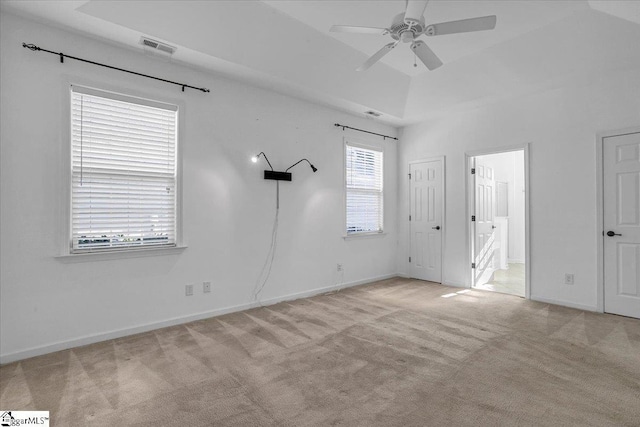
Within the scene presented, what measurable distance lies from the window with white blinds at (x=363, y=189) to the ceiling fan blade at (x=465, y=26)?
2.89 metres

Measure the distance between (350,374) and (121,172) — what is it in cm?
288

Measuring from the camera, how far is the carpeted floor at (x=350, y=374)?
206cm

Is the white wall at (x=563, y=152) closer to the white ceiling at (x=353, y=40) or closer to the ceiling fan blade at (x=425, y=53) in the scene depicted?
the white ceiling at (x=353, y=40)

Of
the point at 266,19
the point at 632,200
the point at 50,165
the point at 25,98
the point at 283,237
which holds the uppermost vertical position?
the point at 266,19

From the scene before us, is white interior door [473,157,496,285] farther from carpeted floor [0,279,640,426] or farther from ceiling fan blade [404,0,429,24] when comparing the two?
ceiling fan blade [404,0,429,24]

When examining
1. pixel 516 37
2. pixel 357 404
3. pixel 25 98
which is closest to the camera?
pixel 357 404

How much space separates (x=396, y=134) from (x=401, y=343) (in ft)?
14.1

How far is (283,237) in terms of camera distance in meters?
4.58

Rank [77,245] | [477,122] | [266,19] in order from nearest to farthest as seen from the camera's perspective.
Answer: [77,245] → [266,19] → [477,122]

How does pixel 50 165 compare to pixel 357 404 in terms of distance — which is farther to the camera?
pixel 50 165

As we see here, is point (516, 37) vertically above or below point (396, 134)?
above

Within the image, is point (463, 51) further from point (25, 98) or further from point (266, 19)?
point (25, 98)

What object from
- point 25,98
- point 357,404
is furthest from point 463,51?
point 25,98

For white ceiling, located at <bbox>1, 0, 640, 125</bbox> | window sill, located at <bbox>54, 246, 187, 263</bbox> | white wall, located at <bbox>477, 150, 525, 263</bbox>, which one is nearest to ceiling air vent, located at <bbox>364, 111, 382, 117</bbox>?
white ceiling, located at <bbox>1, 0, 640, 125</bbox>
